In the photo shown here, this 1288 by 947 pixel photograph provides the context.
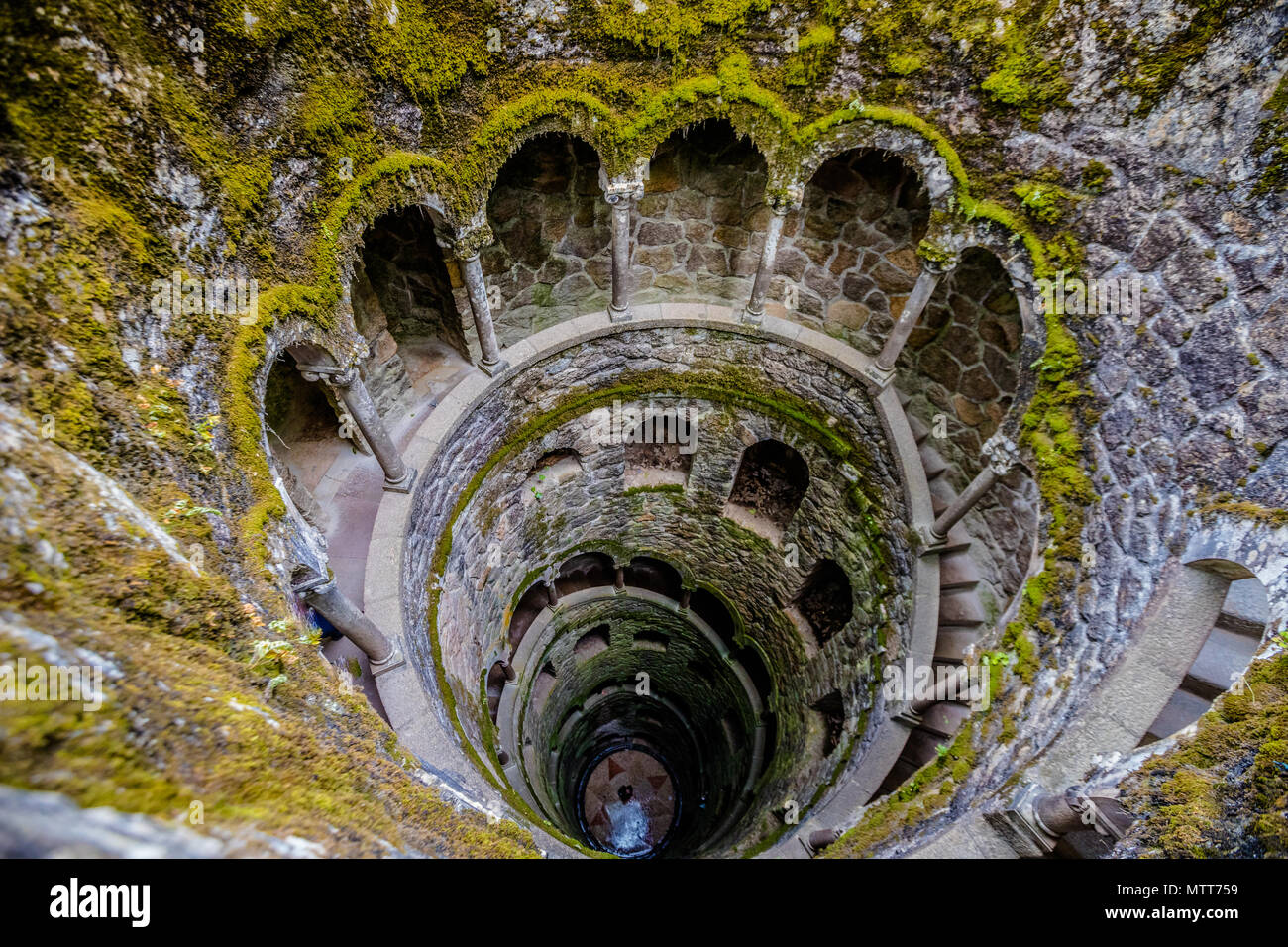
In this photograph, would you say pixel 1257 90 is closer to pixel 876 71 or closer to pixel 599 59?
pixel 876 71

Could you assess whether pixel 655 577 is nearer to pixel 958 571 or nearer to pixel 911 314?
pixel 958 571

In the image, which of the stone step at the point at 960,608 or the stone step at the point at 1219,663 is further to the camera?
the stone step at the point at 960,608

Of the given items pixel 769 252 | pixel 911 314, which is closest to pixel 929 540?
pixel 911 314

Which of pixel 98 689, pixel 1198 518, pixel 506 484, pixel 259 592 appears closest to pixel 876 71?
pixel 1198 518

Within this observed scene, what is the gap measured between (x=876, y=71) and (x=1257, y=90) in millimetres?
3777

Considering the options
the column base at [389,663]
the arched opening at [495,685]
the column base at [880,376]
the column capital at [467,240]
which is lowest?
the arched opening at [495,685]

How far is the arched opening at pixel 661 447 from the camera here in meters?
11.2

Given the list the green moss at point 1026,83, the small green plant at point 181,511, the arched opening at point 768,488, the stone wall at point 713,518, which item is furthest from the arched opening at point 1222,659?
the small green plant at point 181,511

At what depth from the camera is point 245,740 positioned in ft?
7.70

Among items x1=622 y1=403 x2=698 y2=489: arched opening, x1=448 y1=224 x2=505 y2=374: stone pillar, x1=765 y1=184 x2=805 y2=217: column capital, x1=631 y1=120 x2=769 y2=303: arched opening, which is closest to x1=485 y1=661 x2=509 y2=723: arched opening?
x1=622 y1=403 x2=698 y2=489: arched opening

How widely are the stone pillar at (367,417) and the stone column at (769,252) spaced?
598cm

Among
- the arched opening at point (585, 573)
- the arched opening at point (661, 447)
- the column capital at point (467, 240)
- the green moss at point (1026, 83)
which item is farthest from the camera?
the arched opening at point (585, 573)

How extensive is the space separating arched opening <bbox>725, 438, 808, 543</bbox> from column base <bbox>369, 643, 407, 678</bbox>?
24.4 ft

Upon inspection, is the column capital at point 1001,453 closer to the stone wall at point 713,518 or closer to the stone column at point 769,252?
the stone wall at point 713,518
